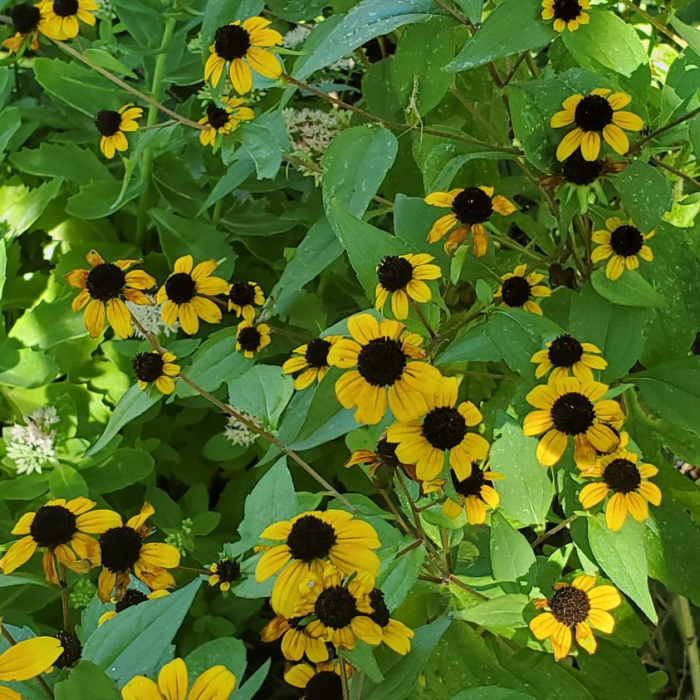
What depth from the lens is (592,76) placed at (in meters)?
0.64

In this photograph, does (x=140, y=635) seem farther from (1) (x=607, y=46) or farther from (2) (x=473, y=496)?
(1) (x=607, y=46)

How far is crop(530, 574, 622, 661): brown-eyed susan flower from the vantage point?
1.84 ft

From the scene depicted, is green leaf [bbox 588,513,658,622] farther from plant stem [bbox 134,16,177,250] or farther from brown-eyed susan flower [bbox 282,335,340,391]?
plant stem [bbox 134,16,177,250]

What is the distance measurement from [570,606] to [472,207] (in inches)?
12.6

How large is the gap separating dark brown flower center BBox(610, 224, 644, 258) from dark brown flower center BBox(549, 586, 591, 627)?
0.90 feet

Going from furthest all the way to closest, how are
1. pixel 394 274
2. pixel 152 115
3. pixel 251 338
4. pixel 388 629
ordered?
1. pixel 152 115
2. pixel 251 338
3. pixel 394 274
4. pixel 388 629

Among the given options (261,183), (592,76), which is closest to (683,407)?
(592,76)

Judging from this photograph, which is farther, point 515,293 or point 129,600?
point 515,293

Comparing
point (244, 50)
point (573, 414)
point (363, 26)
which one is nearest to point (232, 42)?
point (244, 50)

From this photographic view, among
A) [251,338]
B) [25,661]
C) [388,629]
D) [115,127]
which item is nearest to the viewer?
[25,661]

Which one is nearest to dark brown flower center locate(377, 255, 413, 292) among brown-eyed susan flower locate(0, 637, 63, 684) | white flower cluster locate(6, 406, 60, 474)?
brown-eyed susan flower locate(0, 637, 63, 684)

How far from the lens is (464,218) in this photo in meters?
0.65

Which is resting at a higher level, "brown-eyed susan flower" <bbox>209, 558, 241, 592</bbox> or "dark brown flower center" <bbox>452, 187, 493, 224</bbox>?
"dark brown flower center" <bbox>452, 187, 493, 224</bbox>

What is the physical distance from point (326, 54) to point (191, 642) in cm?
72
